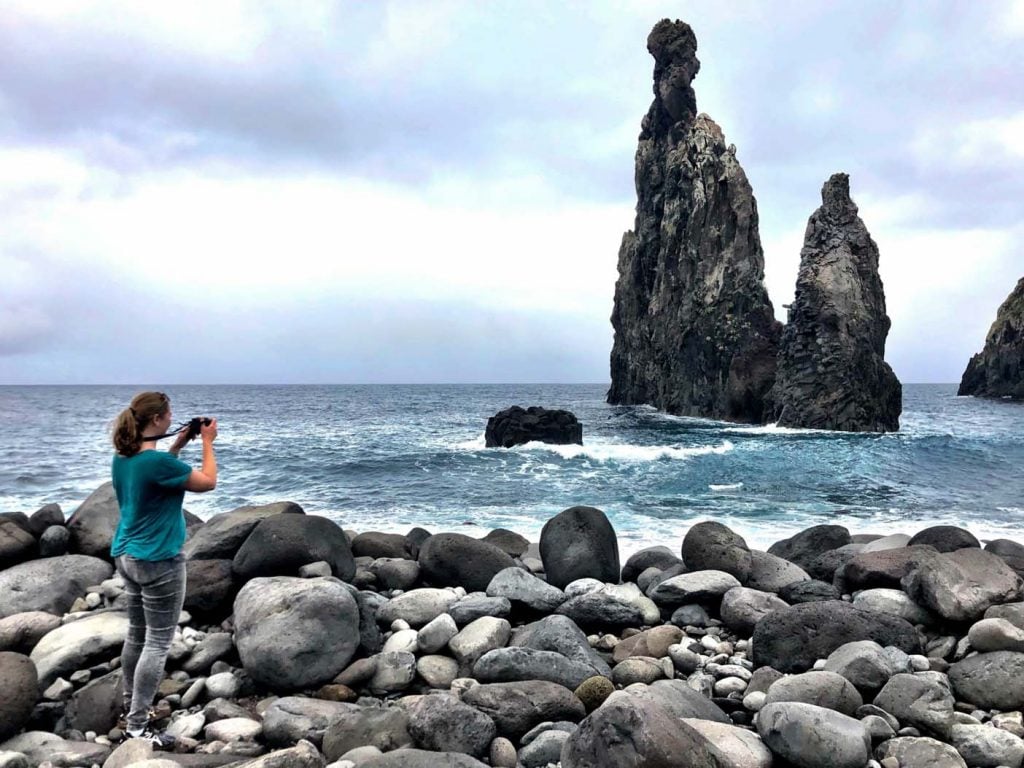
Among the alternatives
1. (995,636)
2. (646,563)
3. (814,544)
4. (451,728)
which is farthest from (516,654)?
(814,544)

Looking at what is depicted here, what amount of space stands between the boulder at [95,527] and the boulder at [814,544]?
32.4 ft

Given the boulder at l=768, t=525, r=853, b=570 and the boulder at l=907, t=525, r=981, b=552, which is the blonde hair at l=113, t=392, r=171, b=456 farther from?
the boulder at l=907, t=525, r=981, b=552

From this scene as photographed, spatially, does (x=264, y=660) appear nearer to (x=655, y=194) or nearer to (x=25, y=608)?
(x=25, y=608)

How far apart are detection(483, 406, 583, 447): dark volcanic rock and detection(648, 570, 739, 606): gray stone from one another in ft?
105

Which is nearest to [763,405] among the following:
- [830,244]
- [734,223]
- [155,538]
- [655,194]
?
[830,244]

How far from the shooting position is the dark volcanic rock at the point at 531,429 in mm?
40531

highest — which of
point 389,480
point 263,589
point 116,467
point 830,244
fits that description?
point 830,244

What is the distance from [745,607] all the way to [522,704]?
3413 mm

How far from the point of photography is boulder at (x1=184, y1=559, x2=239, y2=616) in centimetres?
730

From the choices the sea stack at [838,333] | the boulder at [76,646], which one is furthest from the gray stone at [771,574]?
the sea stack at [838,333]

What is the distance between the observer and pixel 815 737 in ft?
15.0

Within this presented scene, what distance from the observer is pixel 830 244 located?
5072 centimetres

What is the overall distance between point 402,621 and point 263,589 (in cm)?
152

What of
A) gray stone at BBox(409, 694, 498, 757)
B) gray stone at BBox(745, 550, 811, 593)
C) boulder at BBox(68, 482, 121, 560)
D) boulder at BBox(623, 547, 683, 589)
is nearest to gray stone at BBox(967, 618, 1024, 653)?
gray stone at BBox(745, 550, 811, 593)
